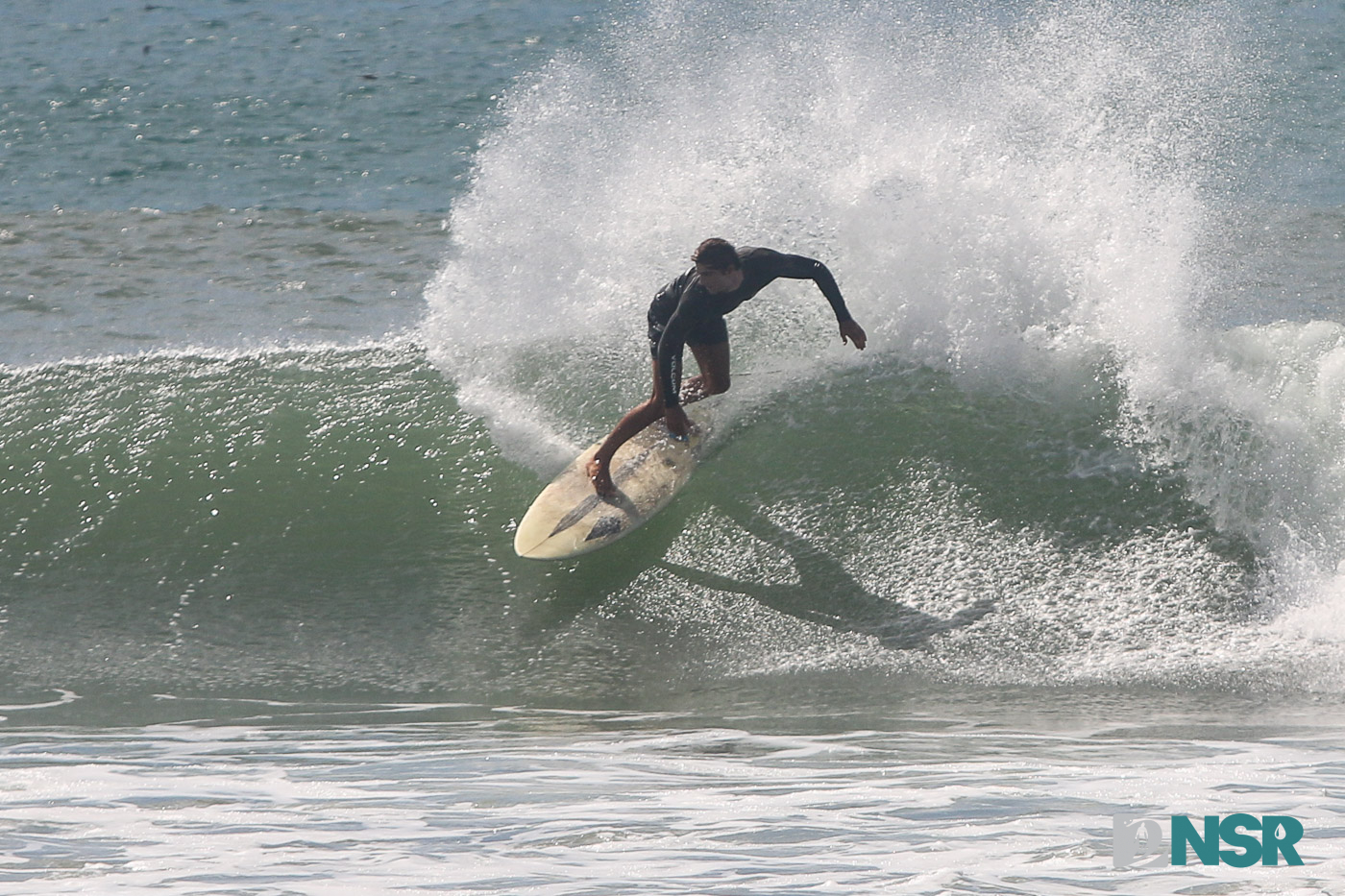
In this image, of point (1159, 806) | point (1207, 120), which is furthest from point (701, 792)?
point (1207, 120)

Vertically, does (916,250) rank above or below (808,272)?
above

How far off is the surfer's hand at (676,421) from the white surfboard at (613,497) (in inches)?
8.7

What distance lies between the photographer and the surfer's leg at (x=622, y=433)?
6.61 metres

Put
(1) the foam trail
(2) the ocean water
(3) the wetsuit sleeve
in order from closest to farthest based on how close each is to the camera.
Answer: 1. (2) the ocean water
2. (3) the wetsuit sleeve
3. (1) the foam trail

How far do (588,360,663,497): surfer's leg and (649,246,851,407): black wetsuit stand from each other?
0.31 ft

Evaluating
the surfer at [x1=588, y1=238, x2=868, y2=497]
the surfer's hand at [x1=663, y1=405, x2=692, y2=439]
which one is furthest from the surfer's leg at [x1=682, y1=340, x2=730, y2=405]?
the surfer's hand at [x1=663, y1=405, x2=692, y2=439]

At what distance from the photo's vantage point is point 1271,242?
1342 cm

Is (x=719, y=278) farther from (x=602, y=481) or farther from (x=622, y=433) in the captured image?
(x=602, y=481)

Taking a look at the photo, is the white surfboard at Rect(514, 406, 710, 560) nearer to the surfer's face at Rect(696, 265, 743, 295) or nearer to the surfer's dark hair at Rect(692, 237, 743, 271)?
the surfer's face at Rect(696, 265, 743, 295)

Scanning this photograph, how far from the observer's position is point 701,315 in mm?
6430

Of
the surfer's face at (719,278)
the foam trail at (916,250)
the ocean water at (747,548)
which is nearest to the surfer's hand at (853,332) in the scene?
the surfer's face at (719,278)

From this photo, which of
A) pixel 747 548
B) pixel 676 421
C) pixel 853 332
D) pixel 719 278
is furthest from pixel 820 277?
pixel 747 548

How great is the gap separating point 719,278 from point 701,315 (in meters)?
0.25

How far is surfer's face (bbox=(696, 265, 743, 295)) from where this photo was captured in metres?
6.19
